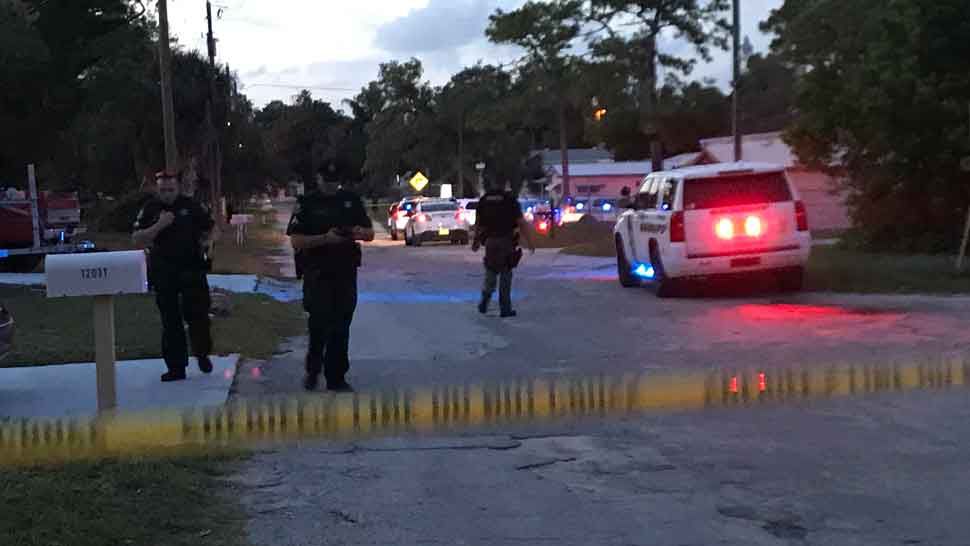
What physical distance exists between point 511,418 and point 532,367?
241cm

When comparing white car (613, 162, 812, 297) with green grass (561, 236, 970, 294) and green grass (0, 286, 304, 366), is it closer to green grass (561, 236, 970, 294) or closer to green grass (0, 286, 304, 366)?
green grass (561, 236, 970, 294)

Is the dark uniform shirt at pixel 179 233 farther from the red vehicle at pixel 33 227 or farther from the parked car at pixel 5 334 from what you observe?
the red vehicle at pixel 33 227

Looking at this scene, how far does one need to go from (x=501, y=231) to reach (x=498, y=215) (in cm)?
21

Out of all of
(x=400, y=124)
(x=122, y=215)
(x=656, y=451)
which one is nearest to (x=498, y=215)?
(x=656, y=451)

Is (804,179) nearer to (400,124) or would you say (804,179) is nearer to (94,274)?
(94,274)

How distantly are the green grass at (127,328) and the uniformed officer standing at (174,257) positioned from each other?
144 cm

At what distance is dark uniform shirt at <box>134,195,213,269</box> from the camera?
31.8 feet

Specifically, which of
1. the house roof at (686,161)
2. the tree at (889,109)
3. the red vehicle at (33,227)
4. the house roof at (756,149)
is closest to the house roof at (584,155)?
the house roof at (686,161)

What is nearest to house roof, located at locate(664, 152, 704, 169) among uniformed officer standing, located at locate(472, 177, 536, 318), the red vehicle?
the red vehicle

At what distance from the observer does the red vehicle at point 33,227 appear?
2238 centimetres

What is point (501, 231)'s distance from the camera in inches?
580

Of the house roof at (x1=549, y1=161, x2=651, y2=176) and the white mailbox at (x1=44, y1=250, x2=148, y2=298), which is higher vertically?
the house roof at (x1=549, y1=161, x2=651, y2=176)

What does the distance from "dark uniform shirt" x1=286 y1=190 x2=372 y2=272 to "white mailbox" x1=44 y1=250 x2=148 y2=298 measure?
1.87 m

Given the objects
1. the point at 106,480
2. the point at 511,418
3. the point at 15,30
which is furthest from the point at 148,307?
the point at 15,30
